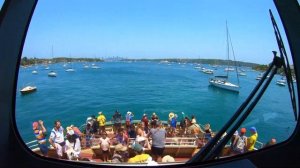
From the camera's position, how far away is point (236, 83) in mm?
1716

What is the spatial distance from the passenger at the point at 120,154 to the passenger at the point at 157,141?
14 centimetres

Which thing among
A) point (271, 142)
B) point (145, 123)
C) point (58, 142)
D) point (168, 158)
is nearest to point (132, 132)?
point (145, 123)

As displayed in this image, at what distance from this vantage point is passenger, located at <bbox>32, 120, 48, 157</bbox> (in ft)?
3.84

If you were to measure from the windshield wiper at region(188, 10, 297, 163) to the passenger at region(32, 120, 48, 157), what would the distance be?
2.10ft

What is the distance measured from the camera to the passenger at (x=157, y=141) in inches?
51.5

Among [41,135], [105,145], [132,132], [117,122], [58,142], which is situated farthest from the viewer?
[117,122]

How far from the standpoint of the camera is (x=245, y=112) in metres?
1.45

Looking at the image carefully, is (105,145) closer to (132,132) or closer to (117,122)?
(132,132)

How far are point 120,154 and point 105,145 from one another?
0.12 metres

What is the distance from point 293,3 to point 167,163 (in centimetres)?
92

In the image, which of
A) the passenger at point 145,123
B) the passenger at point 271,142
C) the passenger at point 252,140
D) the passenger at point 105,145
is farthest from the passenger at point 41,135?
the passenger at point 271,142

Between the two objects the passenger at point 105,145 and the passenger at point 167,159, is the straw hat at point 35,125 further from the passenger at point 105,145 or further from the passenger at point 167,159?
the passenger at point 167,159

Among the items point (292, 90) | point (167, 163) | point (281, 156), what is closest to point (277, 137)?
point (281, 156)

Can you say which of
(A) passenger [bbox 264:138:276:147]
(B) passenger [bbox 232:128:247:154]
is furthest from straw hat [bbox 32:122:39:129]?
(A) passenger [bbox 264:138:276:147]
